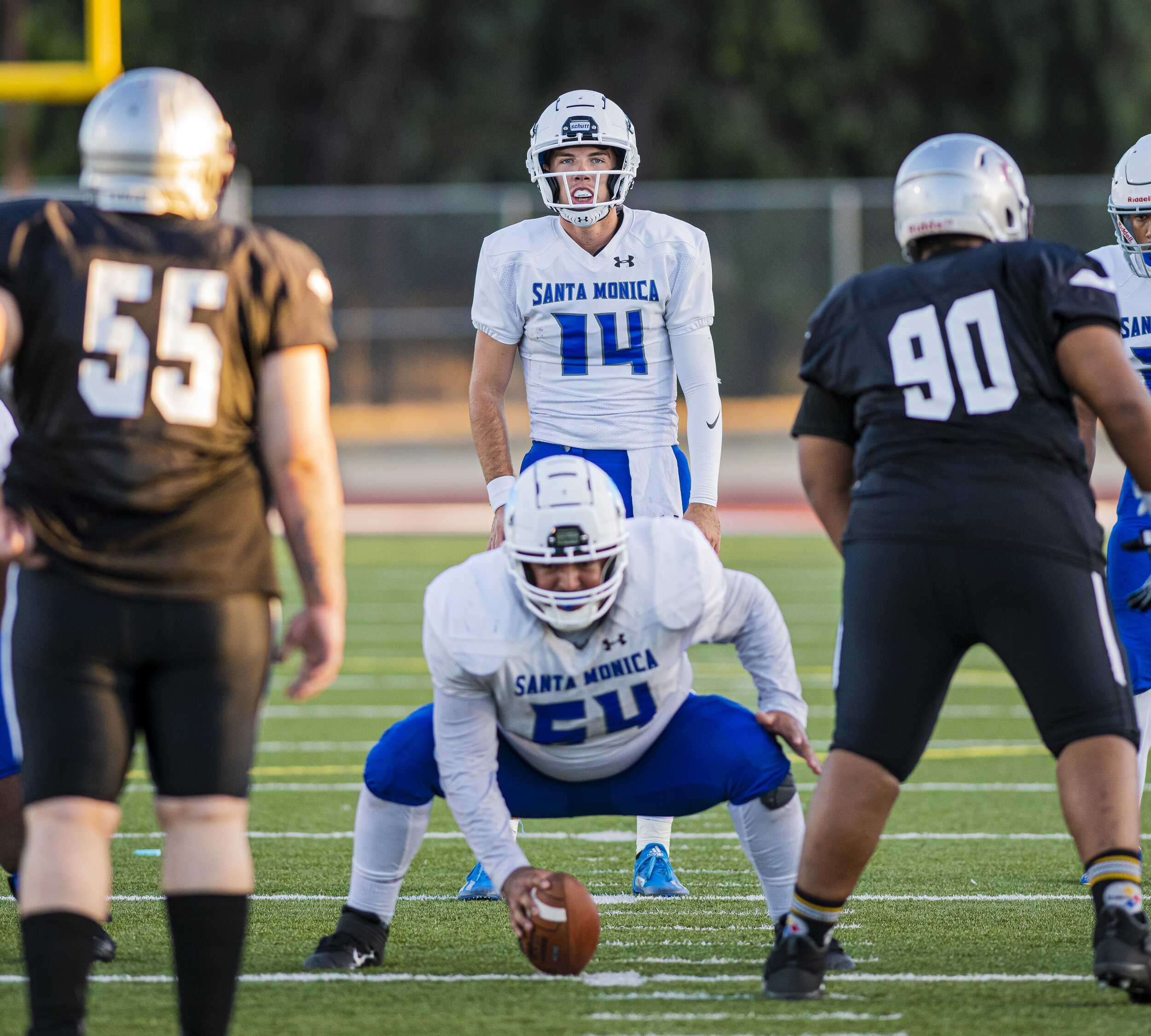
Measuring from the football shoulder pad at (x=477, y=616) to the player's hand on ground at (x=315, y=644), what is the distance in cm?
48

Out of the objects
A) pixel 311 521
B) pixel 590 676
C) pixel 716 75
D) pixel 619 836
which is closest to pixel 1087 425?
pixel 590 676

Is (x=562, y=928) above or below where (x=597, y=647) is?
below

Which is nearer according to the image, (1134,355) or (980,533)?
(980,533)

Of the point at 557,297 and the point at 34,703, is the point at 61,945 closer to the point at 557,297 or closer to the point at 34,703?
the point at 34,703

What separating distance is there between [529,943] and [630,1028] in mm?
280

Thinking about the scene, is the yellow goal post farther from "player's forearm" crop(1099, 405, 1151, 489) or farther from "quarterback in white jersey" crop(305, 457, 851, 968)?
"player's forearm" crop(1099, 405, 1151, 489)

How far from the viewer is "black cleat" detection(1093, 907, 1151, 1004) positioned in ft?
10.9

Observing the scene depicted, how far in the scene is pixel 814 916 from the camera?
346 cm

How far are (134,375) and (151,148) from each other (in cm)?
37

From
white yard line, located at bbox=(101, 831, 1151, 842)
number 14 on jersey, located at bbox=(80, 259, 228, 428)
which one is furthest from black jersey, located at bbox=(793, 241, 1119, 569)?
white yard line, located at bbox=(101, 831, 1151, 842)

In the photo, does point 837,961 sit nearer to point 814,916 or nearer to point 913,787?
point 814,916

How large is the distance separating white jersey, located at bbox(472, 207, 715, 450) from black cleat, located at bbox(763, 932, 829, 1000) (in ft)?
5.42

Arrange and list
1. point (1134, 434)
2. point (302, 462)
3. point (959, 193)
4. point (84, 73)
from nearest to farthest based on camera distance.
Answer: point (302, 462) < point (1134, 434) < point (959, 193) < point (84, 73)

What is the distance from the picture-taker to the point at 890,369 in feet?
11.1
